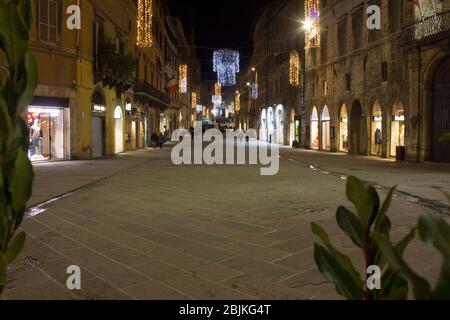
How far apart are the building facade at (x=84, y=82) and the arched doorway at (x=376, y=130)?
12808mm

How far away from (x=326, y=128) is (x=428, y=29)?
42.9 ft

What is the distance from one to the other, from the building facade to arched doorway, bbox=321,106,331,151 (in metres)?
12.2

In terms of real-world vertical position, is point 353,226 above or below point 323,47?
below

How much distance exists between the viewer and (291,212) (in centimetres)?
849

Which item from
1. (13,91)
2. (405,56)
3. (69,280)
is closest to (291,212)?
(69,280)

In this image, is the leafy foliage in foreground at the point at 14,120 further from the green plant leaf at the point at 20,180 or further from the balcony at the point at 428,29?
the balcony at the point at 428,29

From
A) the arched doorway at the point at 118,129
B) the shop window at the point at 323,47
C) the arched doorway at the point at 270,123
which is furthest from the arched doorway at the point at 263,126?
the arched doorway at the point at 118,129

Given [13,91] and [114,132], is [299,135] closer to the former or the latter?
[114,132]

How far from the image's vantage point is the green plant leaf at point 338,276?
5.39ft

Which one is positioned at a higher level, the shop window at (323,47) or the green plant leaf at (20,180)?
the shop window at (323,47)

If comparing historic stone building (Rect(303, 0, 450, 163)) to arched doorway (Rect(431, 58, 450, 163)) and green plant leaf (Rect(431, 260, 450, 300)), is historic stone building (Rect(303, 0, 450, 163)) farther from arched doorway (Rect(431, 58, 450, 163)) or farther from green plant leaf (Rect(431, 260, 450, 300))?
green plant leaf (Rect(431, 260, 450, 300))

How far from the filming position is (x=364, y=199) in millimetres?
1577

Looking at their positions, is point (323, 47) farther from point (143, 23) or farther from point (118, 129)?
point (118, 129)

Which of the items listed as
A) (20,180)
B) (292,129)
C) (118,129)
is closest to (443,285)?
(20,180)
